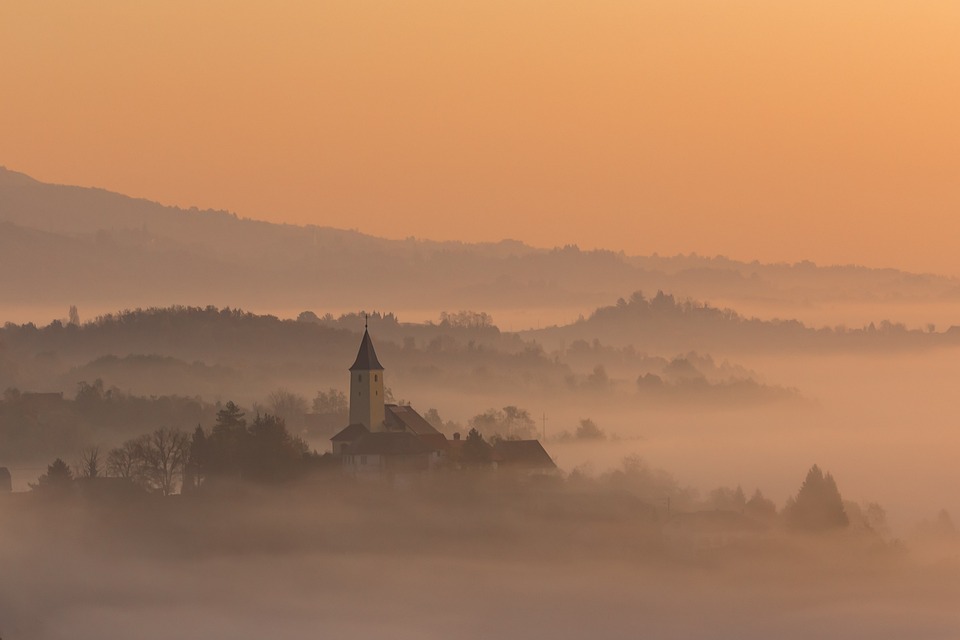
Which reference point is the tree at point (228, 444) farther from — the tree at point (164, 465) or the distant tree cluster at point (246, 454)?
the tree at point (164, 465)

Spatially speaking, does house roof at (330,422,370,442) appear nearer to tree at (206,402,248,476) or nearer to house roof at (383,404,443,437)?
house roof at (383,404,443,437)

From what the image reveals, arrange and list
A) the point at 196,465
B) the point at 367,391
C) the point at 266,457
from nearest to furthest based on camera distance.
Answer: the point at 266,457 < the point at 196,465 < the point at 367,391

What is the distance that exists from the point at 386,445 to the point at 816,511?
3811cm

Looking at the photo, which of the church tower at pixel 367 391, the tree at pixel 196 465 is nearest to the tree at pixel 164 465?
the tree at pixel 196 465

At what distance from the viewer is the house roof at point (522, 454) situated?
166 metres

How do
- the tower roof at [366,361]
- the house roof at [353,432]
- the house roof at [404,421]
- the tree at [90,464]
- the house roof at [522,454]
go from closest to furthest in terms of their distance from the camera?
1. the house roof at [353,432]
2. the tower roof at [366,361]
3. the house roof at [404,421]
4. the tree at [90,464]
5. the house roof at [522,454]

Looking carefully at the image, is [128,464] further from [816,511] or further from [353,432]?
[816,511]

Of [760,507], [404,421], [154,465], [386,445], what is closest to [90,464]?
[154,465]

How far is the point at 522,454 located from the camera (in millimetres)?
167000

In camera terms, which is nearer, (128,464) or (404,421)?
(404,421)

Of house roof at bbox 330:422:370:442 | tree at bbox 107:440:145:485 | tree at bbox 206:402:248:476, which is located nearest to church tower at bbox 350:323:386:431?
house roof at bbox 330:422:370:442

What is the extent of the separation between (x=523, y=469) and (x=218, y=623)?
72.2 feet

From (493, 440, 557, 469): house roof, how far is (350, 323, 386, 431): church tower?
9613mm

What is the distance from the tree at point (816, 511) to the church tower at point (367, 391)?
36332mm
